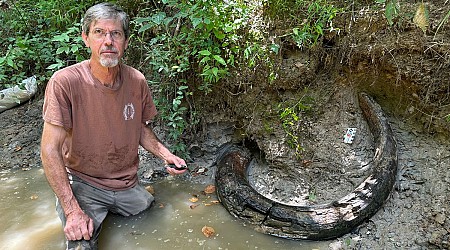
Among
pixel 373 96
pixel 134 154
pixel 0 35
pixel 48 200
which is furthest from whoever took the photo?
pixel 0 35

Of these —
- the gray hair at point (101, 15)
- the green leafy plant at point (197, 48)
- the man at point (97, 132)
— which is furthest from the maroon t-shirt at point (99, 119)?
the green leafy plant at point (197, 48)

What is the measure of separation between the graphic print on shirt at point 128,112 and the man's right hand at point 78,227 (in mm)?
765

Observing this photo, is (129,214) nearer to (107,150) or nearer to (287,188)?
(107,150)

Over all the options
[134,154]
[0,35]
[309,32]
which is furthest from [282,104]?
[0,35]

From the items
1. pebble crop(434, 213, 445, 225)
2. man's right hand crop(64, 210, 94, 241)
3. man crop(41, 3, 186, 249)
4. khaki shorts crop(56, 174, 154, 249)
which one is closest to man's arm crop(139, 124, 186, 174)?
man crop(41, 3, 186, 249)

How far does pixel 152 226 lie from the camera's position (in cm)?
296

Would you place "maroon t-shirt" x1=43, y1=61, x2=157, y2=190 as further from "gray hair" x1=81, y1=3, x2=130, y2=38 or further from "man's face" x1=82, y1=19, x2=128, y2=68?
"gray hair" x1=81, y1=3, x2=130, y2=38

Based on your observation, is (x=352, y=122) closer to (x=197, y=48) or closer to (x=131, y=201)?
(x=197, y=48)

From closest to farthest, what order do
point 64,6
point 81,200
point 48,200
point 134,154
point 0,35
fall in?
point 81,200 < point 134,154 < point 48,200 < point 64,6 < point 0,35

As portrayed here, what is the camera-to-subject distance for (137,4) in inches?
167

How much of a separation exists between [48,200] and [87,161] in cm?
85

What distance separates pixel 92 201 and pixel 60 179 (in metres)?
0.42

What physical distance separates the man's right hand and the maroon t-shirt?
386mm

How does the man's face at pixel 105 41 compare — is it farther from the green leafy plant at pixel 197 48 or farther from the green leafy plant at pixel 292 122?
the green leafy plant at pixel 292 122
